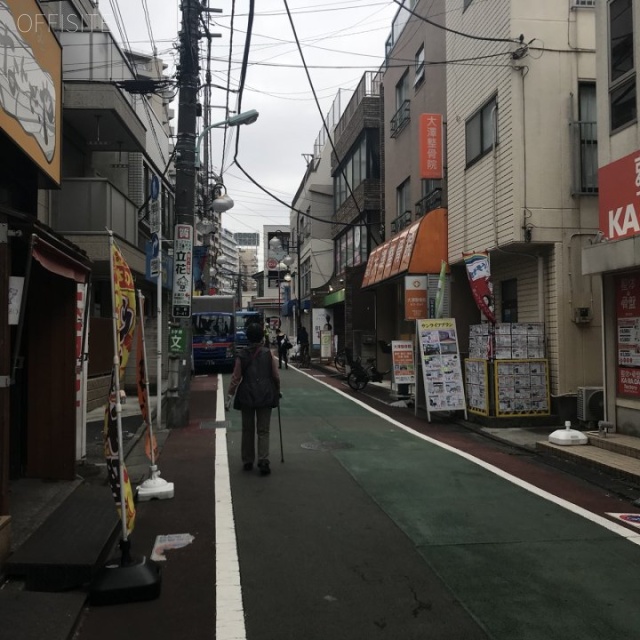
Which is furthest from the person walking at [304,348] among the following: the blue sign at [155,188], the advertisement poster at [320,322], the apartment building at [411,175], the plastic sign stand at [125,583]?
the plastic sign stand at [125,583]

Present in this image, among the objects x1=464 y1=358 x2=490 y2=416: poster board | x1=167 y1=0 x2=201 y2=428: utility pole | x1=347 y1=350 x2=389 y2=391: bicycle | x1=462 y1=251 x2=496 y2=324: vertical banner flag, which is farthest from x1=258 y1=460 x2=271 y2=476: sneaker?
x1=347 y1=350 x2=389 y2=391: bicycle

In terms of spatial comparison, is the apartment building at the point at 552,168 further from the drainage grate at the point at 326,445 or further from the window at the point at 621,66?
the drainage grate at the point at 326,445

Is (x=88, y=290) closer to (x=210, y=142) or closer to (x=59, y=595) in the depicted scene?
(x=59, y=595)

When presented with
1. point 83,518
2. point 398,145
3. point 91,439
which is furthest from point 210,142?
point 83,518

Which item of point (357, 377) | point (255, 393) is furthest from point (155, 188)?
point (357, 377)

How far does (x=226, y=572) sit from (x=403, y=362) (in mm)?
11007

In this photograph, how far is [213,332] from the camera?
87.8 feet

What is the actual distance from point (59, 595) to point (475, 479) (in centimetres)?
507

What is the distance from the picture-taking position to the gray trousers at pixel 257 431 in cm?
784

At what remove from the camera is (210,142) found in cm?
2866

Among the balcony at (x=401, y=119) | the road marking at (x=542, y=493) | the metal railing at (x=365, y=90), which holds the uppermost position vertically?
the metal railing at (x=365, y=90)

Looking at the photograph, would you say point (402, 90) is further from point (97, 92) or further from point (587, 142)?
point (97, 92)

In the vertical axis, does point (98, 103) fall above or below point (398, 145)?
below

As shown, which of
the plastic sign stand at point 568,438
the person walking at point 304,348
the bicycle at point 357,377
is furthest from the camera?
the person walking at point 304,348
